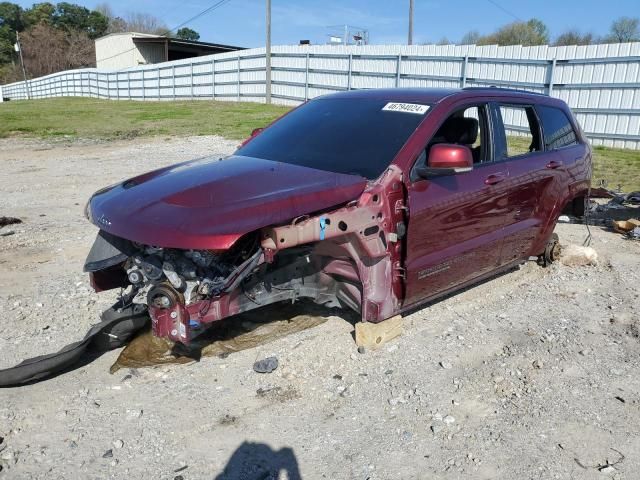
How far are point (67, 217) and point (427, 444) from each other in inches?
234

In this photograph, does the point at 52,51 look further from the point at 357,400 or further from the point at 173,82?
the point at 357,400

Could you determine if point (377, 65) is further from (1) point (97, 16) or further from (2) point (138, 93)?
(1) point (97, 16)

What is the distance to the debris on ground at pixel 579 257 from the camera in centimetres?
576

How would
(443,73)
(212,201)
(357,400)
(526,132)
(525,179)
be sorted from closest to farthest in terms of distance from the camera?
(212,201) → (357,400) → (525,179) → (526,132) → (443,73)

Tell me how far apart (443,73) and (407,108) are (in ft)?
49.7

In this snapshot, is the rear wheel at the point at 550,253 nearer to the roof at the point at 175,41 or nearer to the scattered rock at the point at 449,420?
the scattered rock at the point at 449,420

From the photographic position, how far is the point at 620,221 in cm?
725

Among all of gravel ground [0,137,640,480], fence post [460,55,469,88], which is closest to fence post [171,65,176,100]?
fence post [460,55,469,88]

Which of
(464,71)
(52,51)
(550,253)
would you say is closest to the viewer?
(550,253)

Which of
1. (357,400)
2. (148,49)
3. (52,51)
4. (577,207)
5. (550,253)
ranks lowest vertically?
(357,400)

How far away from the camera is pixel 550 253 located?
5.63 meters

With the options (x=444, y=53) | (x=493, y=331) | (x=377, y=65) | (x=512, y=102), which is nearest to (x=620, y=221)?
(x=512, y=102)

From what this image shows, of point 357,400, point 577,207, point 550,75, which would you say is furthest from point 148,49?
point 357,400

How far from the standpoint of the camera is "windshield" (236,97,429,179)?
375 cm
